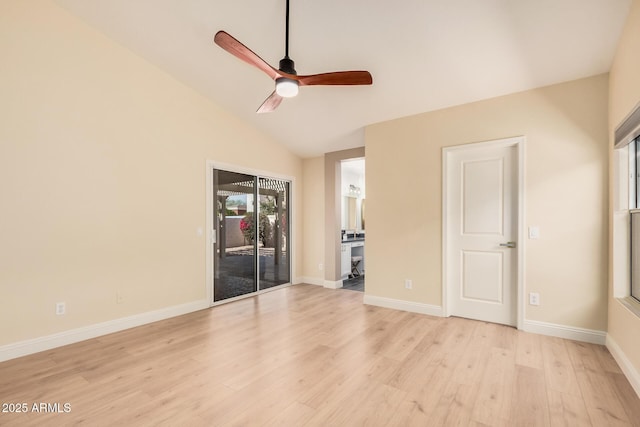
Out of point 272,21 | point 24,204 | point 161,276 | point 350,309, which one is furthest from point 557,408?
point 24,204

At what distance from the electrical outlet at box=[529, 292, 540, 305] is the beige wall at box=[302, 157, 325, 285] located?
3.46 meters

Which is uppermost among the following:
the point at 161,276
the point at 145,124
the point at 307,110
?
the point at 307,110

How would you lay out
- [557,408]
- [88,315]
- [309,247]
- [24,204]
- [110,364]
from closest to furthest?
1. [557,408]
2. [110,364]
3. [24,204]
4. [88,315]
5. [309,247]

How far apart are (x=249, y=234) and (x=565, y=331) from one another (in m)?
4.40

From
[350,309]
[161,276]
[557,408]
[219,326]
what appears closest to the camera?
[557,408]

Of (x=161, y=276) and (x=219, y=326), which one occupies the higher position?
(x=161, y=276)

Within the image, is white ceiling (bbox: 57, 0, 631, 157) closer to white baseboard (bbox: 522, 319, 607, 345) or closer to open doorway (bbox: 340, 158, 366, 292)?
white baseboard (bbox: 522, 319, 607, 345)

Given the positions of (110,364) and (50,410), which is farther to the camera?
(110,364)

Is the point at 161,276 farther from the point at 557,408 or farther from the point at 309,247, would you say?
the point at 557,408

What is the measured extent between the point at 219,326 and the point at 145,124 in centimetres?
269

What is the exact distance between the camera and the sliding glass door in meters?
4.72

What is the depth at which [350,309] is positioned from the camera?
14.0 ft

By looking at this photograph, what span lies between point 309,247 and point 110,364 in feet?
12.7

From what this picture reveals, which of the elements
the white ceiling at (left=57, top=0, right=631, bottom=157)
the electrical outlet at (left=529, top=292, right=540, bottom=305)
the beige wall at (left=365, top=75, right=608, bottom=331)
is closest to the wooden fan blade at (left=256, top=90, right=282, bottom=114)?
the white ceiling at (left=57, top=0, right=631, bottom=157)
